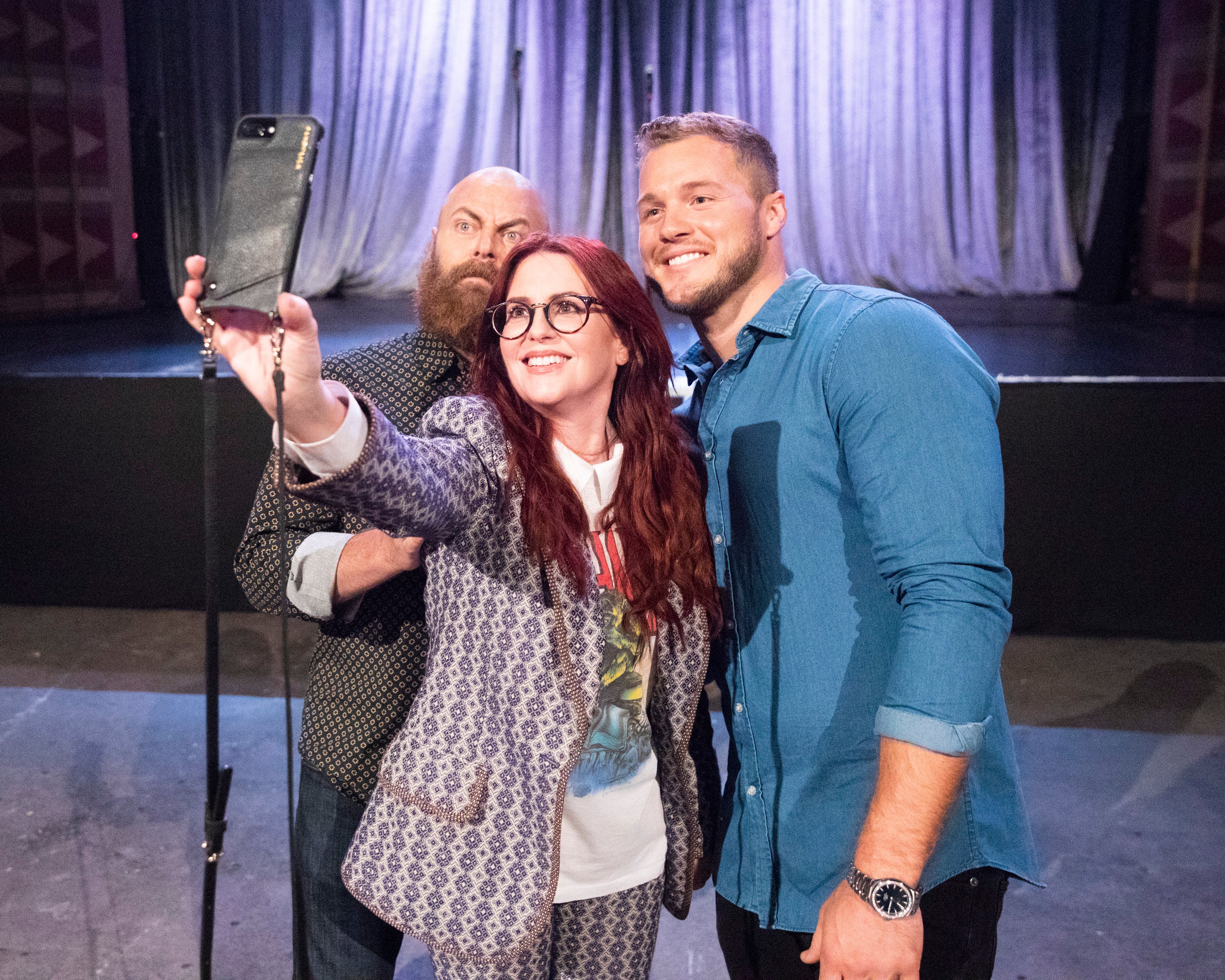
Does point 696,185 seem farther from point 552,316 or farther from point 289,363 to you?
point 289,363

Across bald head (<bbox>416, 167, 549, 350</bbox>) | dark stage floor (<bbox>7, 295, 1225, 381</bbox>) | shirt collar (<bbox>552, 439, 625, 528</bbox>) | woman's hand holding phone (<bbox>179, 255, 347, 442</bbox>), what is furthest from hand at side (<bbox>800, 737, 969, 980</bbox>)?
dark stage floor (<bbox>7, 295, 1225, 381</bbox>)

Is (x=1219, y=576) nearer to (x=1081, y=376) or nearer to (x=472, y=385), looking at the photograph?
(x=1081, y=376)

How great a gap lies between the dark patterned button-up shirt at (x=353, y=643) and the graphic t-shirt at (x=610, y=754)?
1.11 ft

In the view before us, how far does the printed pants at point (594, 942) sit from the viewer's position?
1.25 m

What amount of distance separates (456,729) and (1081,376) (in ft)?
9.27

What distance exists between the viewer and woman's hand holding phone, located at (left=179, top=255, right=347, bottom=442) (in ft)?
2.68

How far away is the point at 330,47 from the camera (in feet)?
24.2

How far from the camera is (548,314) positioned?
1231mm

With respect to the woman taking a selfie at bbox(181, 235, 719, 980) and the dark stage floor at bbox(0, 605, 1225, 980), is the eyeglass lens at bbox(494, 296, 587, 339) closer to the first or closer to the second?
the woman taking a selfie at bbox(181, 235, 719, 980)

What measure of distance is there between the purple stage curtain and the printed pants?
635 centimetres

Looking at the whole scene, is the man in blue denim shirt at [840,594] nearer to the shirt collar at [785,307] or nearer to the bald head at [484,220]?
the shirt collar at [785,307]

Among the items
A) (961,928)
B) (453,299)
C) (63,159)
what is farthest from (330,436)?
(63,159)

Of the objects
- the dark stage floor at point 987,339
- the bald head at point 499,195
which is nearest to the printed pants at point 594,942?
the bald head at point 499,195

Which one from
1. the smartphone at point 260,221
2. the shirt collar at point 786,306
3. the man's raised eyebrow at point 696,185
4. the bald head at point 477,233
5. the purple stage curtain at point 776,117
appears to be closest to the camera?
the smartphone at point 260,221
